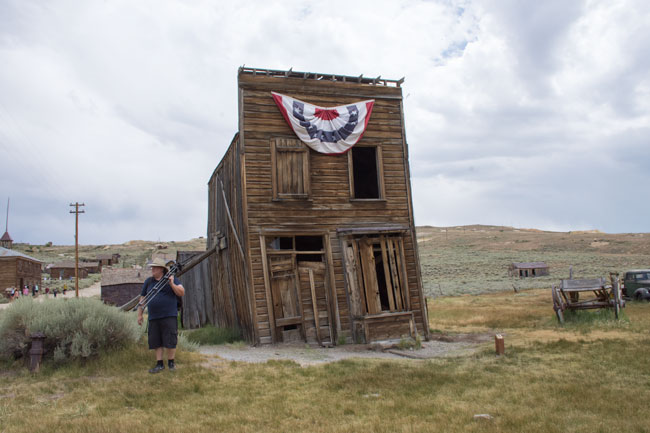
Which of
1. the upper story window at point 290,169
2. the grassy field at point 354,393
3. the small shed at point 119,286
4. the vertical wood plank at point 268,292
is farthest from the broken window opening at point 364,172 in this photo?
the small shed at point 119,286

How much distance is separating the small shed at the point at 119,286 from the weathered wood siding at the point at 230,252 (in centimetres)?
2047

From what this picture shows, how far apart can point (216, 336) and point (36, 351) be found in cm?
669

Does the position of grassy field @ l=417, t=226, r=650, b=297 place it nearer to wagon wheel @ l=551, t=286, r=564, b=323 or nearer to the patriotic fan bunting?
wagon wheel @ l=551, t=286, r=564, b=323

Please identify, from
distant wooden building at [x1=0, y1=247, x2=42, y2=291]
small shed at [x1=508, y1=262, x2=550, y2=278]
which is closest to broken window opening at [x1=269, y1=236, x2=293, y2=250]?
small shed at [x1=508, y1=262, x2=550, y2=278]

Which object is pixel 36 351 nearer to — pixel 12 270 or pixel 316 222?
pixel 316 222

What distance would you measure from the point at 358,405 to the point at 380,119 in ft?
34.0

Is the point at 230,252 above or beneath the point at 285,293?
above

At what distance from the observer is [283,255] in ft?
44.6

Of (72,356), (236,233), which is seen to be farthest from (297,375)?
(236,233)

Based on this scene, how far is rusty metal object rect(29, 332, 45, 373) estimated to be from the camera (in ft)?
25.5

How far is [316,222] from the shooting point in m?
13.8

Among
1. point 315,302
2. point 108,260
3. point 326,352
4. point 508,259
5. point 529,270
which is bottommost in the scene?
point 326,352

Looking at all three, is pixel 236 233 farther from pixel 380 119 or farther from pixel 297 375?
pixel 297 375

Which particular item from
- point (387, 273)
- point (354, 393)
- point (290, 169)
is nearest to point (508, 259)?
point (387, 273)
